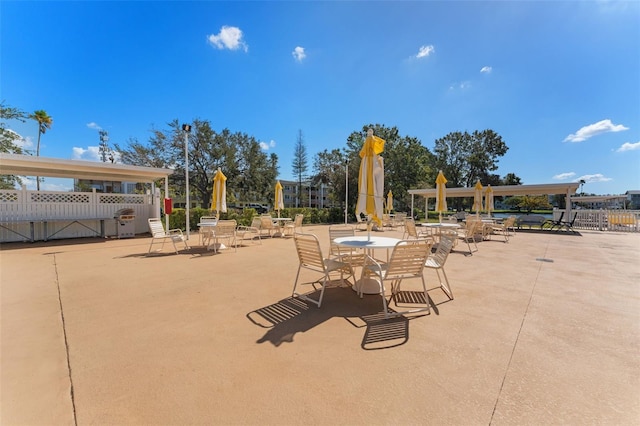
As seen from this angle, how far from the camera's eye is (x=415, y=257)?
3426 mm

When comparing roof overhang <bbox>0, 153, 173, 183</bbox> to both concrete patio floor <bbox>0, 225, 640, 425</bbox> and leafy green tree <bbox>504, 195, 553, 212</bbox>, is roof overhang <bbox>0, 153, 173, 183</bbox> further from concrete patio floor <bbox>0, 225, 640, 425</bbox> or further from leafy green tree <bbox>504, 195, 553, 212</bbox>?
leafy green tree <bbox>504, 195, 553, 212</bbox>

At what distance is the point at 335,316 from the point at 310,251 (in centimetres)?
92

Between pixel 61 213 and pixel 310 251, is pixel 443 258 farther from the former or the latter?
pixel 61 213

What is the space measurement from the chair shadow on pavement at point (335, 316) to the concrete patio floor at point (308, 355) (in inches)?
1.0

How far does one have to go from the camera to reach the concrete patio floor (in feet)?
5.72

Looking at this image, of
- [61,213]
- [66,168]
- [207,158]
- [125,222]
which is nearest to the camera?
[66,168]

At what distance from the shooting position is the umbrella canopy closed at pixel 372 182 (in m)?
4.55

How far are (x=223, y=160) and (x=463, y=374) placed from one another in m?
27.0

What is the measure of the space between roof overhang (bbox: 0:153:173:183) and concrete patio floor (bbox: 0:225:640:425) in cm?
640

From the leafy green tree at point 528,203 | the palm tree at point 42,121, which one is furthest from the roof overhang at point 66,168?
the leafy green tree at point 528,203

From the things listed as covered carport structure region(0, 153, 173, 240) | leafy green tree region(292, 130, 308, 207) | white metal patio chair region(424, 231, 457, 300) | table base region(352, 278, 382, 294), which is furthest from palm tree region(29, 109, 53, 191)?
white metal patio chair region(424, 231, 457, 300)

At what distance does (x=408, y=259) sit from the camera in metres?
3.39

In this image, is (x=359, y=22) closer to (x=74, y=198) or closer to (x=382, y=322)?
(x=382, y=322)

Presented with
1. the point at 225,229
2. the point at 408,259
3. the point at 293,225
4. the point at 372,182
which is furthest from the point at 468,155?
the point at 408,259
